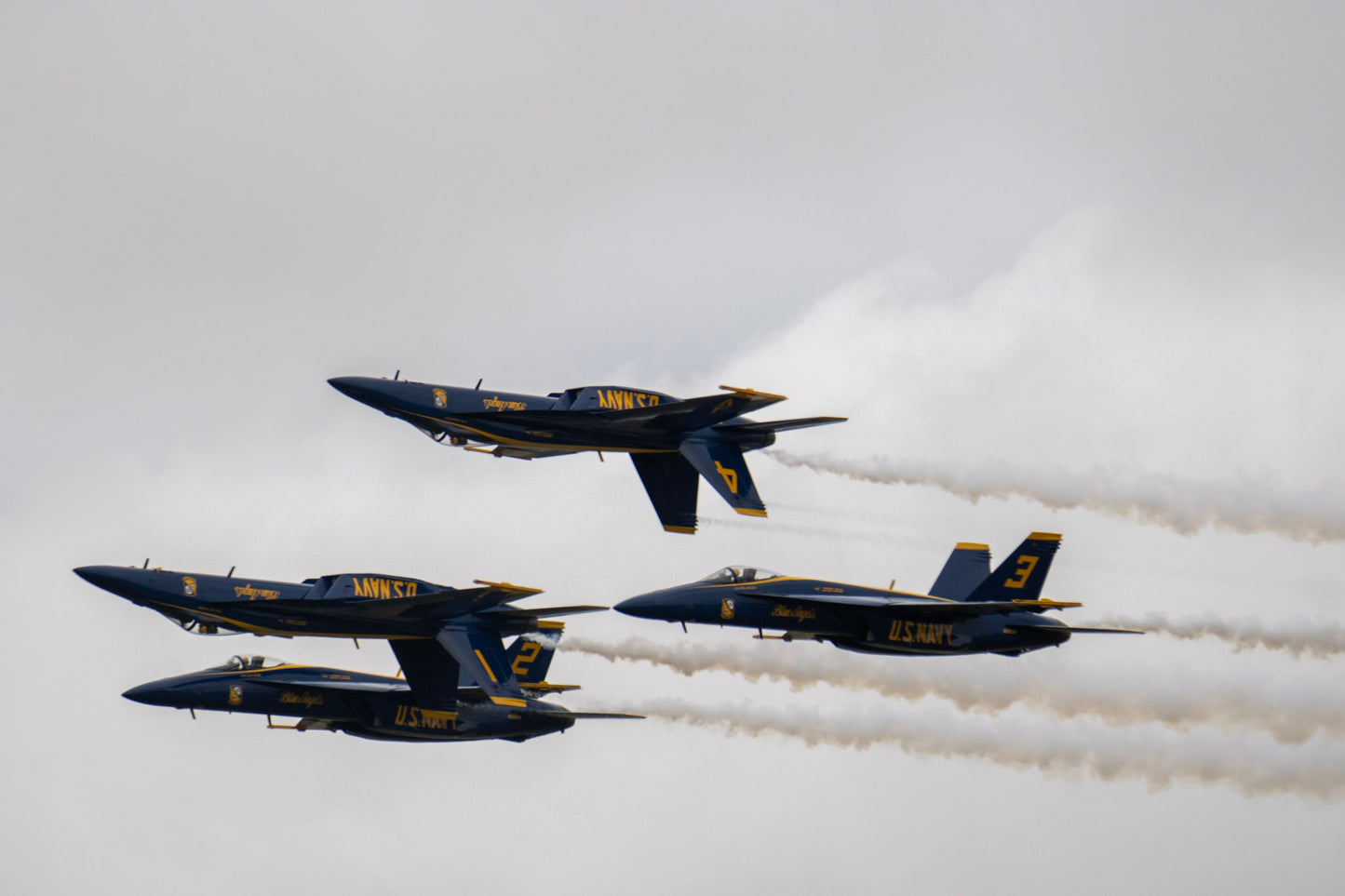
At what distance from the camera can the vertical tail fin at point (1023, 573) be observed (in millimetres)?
94375

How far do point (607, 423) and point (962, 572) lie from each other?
14.9m

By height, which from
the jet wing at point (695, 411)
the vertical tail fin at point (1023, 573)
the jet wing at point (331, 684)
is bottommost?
the jet wing at point (331, 684)

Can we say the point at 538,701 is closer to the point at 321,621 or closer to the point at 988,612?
the point at 321,621

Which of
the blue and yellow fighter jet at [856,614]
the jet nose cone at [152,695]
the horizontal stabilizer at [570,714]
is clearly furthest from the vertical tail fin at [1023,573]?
the jet nose cone at [152,695]

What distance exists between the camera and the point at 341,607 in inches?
3602

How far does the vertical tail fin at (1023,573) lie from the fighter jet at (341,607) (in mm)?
15495

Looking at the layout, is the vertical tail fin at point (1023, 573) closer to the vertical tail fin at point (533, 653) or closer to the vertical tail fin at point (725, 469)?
the vertical tail fin at point (725, 469)

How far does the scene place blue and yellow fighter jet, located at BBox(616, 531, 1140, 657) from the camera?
3605 inches

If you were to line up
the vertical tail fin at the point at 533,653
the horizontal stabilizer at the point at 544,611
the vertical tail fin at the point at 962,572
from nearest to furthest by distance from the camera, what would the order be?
the horizontal stabilizer at the point at 544,611 → the vertical tail fin at the point at 962,572 → the vertical tail fin at the point at 533,653

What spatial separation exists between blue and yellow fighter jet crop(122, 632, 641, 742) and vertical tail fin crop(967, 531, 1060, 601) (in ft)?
49.4

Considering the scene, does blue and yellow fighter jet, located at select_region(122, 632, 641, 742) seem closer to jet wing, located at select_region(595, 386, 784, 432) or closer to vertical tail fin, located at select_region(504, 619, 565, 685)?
vertical tail fin, located at select_region(504, 619, 565, 685)

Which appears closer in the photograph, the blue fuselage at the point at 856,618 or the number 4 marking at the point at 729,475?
the blue fuselage at the point at 856,618

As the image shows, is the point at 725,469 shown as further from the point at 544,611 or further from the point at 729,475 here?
the point at 544,611

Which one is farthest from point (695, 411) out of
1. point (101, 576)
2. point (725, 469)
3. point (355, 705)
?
point (101, 576)
